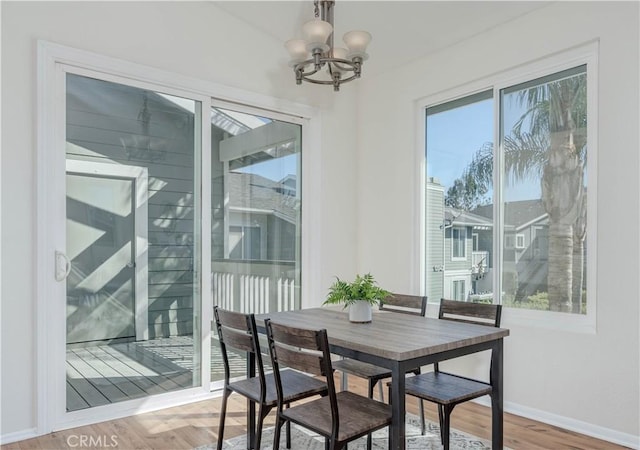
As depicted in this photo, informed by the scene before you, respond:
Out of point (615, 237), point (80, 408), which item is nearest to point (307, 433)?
point (80, 408)

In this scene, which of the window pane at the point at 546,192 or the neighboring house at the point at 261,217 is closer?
the window pane at the point at 546,192

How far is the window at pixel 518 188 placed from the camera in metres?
3.12

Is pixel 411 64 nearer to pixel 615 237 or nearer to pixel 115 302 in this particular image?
pixel 615 237

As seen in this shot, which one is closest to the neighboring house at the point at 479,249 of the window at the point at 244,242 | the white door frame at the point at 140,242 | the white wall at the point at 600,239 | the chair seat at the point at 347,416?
the white wall at the point at 600,239

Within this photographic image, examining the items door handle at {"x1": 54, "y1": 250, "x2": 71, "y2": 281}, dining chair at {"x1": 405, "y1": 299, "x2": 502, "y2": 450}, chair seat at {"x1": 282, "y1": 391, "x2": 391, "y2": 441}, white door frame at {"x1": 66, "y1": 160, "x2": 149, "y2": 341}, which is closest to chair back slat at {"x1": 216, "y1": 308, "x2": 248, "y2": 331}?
chair seat at {"x1": 282, "y1": 391, "x2": 391, "y2": 441}

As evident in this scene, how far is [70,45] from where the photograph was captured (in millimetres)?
3021

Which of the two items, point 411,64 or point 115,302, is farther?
point 411,64

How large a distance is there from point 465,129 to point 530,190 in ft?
2.58

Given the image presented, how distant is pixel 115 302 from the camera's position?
3.27m

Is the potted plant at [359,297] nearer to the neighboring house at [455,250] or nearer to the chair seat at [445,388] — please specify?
the chair seat at [445,388]

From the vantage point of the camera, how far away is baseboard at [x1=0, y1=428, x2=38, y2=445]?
277cm

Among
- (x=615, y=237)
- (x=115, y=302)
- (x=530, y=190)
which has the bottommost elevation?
(x=115, y=302)

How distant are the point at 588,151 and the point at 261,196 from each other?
2.49 meters

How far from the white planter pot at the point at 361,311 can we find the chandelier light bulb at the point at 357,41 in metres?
1.42
